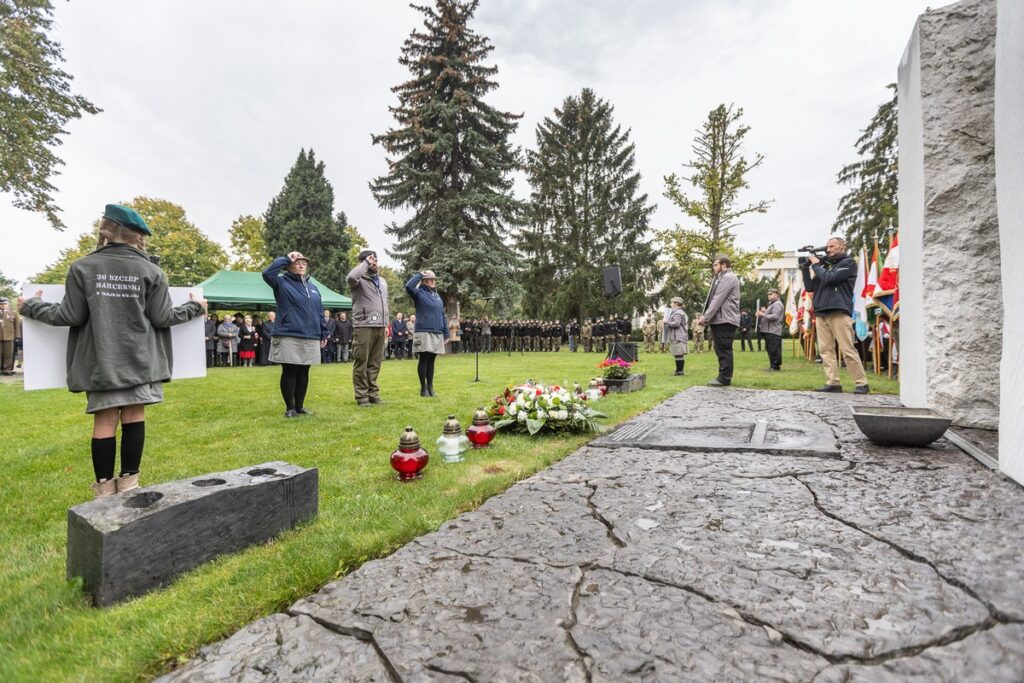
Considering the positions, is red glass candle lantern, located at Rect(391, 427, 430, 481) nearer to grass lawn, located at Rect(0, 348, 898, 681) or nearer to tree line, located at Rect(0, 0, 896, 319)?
grass lawn, located at Rect(0, 348, 898, 681)

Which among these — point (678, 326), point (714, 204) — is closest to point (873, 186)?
point (714, 204)

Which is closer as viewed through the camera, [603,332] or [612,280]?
[612,280]

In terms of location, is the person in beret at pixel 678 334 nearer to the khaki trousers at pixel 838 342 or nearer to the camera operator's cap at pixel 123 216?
the khaki trousers at pixel 838 342

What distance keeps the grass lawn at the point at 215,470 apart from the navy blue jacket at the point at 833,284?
1.66 metres

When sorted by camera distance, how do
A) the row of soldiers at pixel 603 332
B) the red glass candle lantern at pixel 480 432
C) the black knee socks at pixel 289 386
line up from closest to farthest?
the red glass candle lantern at pixel 480 432
the black knee socks at pixel 289 386
the row of soldiers at pixel 603 332

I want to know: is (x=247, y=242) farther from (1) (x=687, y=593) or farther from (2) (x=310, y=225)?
(1) (x=687, y=593)

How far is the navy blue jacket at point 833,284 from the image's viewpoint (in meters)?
6.94

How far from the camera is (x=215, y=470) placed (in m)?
3.73

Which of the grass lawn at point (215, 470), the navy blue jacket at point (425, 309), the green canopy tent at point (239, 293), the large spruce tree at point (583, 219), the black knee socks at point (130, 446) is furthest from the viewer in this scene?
the large spruce tree at point (583, 219)

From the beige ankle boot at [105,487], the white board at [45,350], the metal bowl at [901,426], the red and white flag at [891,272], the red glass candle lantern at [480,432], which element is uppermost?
the red and white flag at [891,272]

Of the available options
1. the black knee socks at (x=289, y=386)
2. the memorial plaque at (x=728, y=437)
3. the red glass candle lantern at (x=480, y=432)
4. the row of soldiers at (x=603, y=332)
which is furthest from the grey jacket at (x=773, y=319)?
the row of soldiers at (x=603, y=332)

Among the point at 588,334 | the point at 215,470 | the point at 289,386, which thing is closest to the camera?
the point at 215,470

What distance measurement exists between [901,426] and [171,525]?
4.70 metres

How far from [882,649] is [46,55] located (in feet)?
80.5
